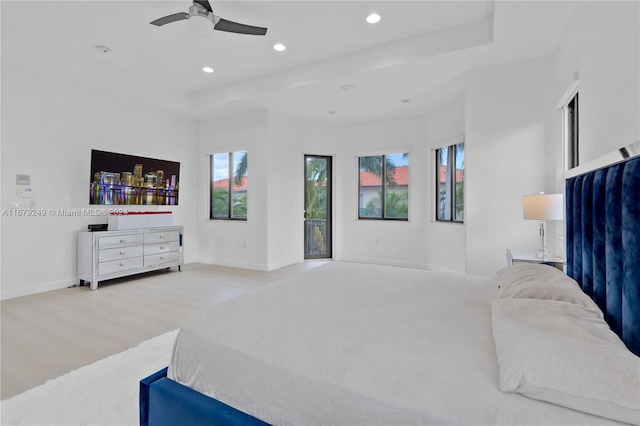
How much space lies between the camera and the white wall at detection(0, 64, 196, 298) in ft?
12.7

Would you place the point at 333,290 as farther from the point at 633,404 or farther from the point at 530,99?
the point at 530,99

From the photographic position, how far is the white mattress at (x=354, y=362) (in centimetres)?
90

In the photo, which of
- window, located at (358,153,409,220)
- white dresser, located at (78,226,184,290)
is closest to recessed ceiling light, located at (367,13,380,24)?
window, located at (358,153,409,220)

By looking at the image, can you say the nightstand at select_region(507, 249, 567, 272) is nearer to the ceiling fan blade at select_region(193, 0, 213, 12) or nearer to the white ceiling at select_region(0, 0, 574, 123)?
the white ceiling at select_region(0, 0, 574, 123)

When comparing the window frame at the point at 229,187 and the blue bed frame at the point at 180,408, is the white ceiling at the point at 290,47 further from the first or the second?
the blue bed frame at the point at 180,408

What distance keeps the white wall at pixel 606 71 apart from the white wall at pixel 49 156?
5.80 metres

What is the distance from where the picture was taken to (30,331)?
2865mm

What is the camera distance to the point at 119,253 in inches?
179

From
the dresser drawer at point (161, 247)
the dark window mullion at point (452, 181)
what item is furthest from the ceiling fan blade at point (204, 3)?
the dark window mullion at point (452, 181)

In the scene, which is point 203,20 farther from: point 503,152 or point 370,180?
point 370,180

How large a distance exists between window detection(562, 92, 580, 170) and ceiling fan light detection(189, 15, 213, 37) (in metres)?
3.41

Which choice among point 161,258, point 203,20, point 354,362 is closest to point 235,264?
point 161,258

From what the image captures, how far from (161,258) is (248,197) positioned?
176 centimetres

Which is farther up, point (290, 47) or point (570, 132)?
point (290, 47)
